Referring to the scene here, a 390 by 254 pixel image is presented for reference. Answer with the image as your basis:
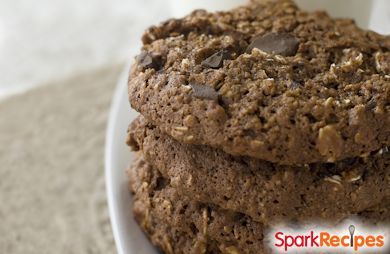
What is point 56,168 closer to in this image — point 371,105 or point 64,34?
point 371,105

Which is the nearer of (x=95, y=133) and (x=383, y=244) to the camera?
(x=383, y=244)

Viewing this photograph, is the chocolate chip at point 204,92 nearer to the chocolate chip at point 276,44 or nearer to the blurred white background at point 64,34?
the chocolate chip at point 276,44

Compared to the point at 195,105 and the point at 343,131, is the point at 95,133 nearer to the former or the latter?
the point at 195,105

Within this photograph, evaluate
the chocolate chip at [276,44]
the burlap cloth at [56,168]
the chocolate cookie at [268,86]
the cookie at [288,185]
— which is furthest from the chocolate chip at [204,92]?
the burlap cloth at [56,168]

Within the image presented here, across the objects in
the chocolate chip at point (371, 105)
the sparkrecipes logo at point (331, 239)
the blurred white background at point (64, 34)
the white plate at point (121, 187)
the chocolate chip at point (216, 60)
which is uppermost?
the chocolate chip at point (216, 60)

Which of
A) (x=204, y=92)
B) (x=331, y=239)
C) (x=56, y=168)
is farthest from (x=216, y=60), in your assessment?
(x=56, y=168)

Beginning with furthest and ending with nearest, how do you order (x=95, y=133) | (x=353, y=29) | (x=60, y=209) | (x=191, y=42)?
(x=95, y=133)
(x=60, y=209)
(x=353, y=29)
(x=191, y=42)

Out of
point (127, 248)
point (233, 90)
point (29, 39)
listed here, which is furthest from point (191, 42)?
point (29, 39)
